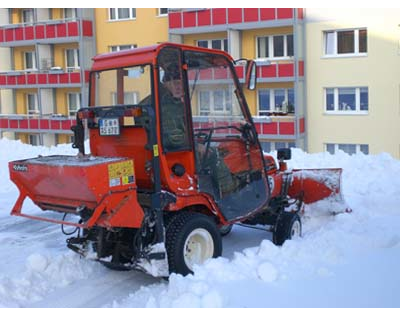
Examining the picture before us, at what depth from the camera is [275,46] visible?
2584cm

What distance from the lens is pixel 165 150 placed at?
5934mm

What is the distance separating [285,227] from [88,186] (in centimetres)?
304

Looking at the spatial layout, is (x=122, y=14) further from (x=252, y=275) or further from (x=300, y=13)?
(x=252, y=275)

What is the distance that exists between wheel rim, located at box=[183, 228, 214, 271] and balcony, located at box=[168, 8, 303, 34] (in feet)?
63.8

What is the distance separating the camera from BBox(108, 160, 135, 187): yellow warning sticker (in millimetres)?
5391

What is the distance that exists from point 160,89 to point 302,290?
2.42m

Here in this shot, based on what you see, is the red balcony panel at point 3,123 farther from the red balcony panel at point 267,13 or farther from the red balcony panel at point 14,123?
the red balcony panel at point 267,13

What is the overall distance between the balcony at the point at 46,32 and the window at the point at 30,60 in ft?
4.31

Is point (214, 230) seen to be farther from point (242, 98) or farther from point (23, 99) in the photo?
point (23, 99)

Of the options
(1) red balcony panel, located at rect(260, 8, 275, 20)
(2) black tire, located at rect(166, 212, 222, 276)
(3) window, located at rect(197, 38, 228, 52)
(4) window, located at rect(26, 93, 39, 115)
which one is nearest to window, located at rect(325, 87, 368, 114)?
(1) red balcony panel, located at rect(260, 8, 275, 20)

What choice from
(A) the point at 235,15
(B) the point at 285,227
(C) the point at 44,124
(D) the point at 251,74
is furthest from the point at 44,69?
(D) the point at 251,74

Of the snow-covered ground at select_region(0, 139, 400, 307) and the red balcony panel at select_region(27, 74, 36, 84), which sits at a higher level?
the red balcony panel at select_region(27, 74, 36, 84)

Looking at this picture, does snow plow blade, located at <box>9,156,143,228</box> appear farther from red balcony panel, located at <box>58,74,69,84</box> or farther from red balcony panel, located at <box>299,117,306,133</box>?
red balcony panel, located at <box>58,74,69,84</box>

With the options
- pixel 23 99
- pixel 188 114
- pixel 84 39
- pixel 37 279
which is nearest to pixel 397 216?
pixel 188 114
